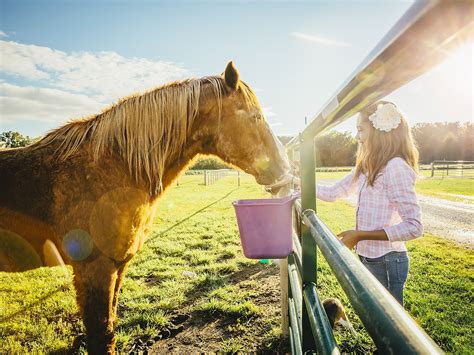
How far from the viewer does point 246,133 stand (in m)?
2.86

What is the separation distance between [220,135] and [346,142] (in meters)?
60.5

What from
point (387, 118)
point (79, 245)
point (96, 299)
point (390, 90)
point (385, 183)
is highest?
point (387, 118)

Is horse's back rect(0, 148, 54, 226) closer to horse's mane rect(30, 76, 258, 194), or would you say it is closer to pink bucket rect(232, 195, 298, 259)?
horse's mane rect(30, 76, 258, 194)

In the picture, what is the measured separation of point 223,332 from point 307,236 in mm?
2448

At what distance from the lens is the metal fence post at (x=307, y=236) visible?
58.4 inches

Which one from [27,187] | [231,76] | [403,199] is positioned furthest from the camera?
[231,76]

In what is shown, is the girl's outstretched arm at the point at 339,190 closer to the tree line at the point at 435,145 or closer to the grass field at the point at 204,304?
the grass field at the point at 204,304

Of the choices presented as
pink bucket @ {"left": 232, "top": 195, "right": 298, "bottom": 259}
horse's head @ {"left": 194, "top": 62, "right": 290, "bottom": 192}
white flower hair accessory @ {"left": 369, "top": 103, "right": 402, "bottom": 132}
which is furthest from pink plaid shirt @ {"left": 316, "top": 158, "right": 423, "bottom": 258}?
horse's head @ {"left": 194, "top": 62, "right": 290, "bottom": 192}

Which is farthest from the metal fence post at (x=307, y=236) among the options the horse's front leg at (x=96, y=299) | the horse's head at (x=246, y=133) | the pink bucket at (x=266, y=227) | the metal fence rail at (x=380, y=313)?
the horse's front leg at (x=96, y=299)

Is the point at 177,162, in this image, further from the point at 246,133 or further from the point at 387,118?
the point at 387,118

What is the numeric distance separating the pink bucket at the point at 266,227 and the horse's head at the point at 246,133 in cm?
82

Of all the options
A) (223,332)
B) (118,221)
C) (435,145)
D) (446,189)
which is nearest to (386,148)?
(118,221)

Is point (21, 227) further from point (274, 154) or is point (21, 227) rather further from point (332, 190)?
point (332, 190)

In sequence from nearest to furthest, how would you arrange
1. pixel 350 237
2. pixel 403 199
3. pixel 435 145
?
pixel 350 237 → pixel 403 199 → pixel 435 145
